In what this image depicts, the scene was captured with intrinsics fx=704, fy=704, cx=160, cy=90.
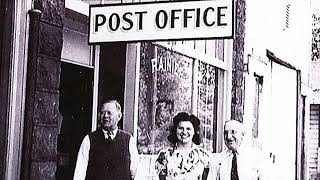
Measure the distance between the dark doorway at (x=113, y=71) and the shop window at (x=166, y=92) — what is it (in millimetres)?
225

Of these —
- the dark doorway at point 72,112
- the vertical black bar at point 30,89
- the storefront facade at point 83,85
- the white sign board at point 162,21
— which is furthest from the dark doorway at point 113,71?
the vertical black bar at point 30,89

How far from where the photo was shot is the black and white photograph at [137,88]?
520cm

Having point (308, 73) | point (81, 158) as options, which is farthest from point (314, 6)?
point (81, 158)

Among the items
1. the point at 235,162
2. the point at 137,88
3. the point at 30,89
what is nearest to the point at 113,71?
the point at 137,88

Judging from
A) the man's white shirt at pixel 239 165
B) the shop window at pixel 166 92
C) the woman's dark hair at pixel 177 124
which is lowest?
the man's white shirt at pixel 239 165

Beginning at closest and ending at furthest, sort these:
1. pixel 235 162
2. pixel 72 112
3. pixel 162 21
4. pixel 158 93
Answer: pixel 162 21 → pixel 72 112 → pixel 235 162 → pixel 158 93

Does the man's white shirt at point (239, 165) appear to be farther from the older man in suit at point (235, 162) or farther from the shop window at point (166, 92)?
the shop window at point (166, 92)

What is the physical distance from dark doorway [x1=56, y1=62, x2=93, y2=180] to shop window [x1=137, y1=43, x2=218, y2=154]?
562 millimetres

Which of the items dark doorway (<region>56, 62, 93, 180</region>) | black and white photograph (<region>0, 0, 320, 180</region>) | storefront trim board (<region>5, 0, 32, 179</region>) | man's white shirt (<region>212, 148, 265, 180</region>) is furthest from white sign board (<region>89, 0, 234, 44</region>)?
man's white shirt (<region>212, 148, 265, 180</region>)

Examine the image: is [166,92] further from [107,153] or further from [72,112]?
[107,153]

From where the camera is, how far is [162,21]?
5305 millimetres

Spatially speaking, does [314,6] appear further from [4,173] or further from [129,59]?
[4,173]

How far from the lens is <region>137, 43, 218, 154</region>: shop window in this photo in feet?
23.0

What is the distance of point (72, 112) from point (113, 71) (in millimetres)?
593
